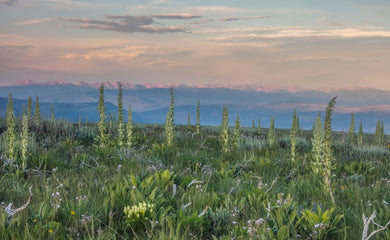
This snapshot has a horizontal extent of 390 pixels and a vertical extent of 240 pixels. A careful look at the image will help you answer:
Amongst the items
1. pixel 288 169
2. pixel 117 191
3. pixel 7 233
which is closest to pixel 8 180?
pixel 117 191

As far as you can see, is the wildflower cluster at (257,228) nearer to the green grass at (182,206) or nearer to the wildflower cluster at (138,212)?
the green grass at (182,206)

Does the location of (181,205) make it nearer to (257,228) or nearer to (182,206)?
(182,206)

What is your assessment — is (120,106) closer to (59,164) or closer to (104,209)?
(59,164)

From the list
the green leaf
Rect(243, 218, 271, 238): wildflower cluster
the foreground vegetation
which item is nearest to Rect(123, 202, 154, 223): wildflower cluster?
the foreground vegetation

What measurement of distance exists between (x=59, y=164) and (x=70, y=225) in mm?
3771

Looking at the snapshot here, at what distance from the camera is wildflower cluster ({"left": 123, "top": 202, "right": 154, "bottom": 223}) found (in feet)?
13.0

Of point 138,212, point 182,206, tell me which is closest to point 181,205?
point 182,206

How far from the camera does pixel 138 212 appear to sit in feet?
13.2

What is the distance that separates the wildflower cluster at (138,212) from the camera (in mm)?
3972

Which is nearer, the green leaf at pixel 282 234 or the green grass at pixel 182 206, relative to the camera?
the green leaf at pixel 282 234

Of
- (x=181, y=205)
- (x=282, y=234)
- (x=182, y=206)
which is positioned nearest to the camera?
(x=282, y=234)

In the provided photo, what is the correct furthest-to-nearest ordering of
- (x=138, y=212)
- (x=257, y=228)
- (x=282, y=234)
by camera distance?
(x=138, y=212), (x=257, y=228), (x=282, y=234)

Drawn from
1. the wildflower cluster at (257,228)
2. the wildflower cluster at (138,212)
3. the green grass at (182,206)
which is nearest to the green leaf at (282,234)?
the green grass at (182,206)

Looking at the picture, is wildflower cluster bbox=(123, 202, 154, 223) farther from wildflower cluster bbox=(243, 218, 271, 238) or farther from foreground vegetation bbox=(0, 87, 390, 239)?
wildflower cluster bbox=(243, 218, 271, 238)
